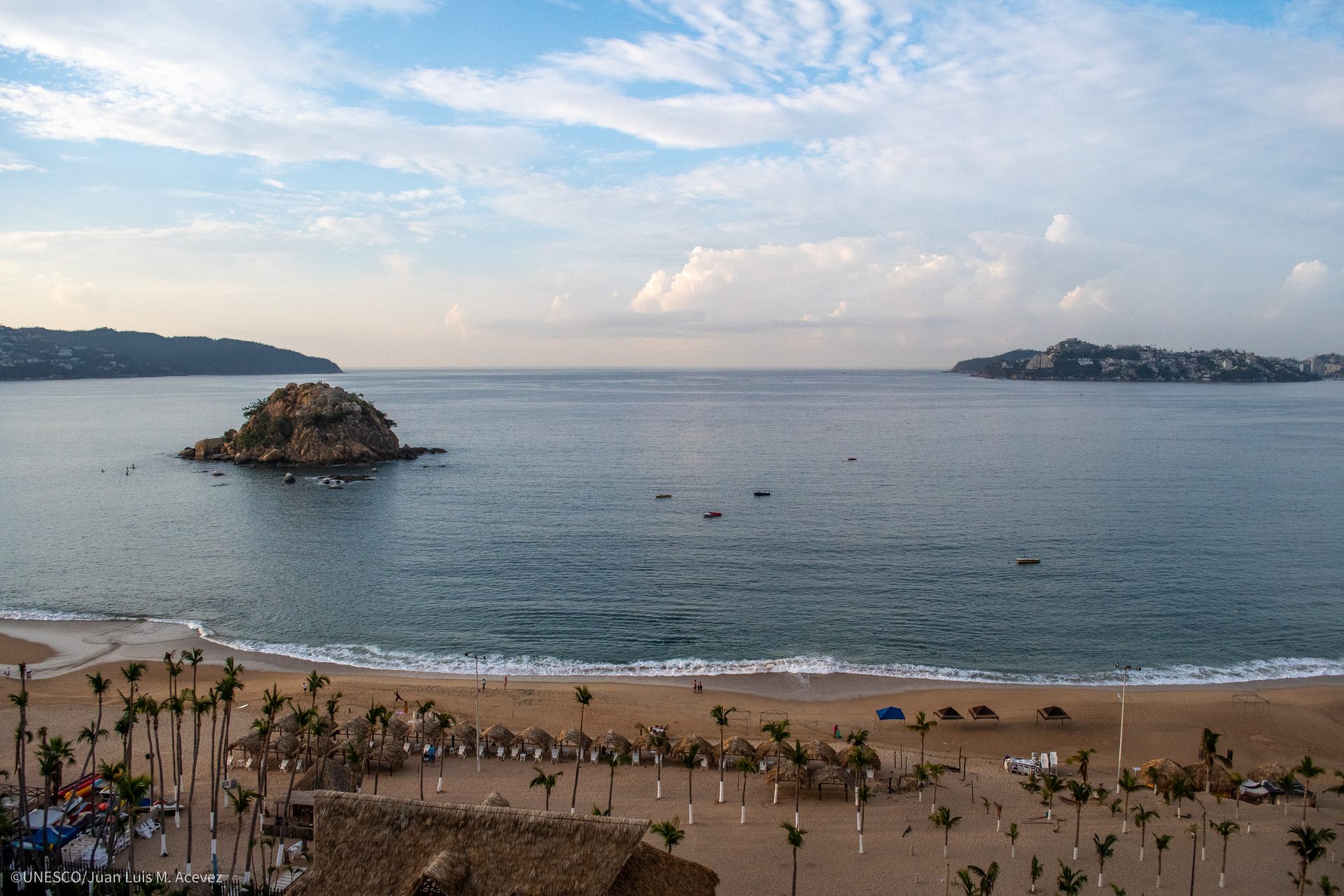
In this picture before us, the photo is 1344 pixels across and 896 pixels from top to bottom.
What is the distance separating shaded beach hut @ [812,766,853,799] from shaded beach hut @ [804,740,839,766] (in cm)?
51

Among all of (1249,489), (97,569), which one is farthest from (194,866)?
(1249,489)

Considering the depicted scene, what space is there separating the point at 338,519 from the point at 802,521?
50225 mm

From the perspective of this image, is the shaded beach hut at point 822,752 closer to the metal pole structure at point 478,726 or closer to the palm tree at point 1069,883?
the palm tree at point 1069,883

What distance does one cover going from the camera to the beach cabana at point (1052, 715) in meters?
40.8

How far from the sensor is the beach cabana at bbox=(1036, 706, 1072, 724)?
1604 inches

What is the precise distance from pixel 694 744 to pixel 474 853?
1736cm

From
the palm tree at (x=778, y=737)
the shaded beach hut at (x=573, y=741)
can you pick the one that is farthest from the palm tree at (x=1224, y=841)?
the shaded beach hut at (x=573, y=741)

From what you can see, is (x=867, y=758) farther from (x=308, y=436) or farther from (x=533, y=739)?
(x=308, y=436)

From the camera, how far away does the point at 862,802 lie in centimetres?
3059

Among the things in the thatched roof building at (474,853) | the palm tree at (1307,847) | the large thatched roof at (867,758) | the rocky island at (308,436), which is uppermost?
the rocky island at (308,436)

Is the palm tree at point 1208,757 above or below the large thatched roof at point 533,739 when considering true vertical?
above

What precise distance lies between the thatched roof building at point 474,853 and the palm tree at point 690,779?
1103 centimetres

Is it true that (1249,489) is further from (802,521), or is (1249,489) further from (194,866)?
(194,866)

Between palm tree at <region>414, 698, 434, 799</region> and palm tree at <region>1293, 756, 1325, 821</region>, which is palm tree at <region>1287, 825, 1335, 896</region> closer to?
palm tree at <region>1293, 756, 1325, 821</region>
